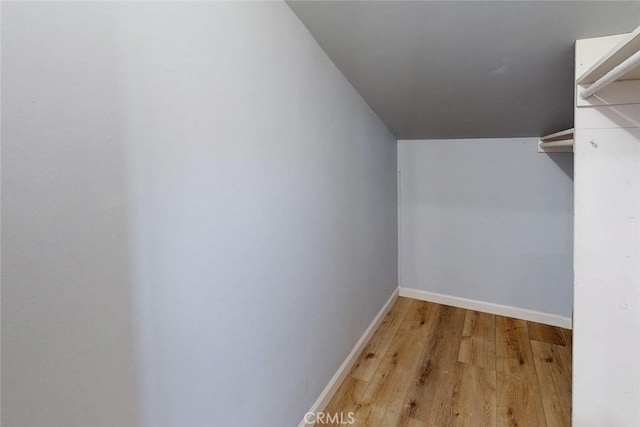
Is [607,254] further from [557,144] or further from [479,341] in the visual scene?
[479,341]

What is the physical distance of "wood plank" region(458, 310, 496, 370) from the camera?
210 cm

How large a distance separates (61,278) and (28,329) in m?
0.10

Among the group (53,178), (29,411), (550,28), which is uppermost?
(550,28)

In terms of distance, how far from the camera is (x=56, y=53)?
0.62m

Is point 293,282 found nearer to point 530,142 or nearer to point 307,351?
point 307,351

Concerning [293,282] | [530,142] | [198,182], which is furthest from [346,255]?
[530,142]

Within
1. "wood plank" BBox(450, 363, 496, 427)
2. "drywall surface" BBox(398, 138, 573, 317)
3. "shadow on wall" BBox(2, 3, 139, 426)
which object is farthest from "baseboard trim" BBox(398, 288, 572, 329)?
"shadow on wall" BBox(2, 3, 139, 426)

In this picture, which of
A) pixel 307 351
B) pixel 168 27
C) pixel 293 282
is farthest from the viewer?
pixel 307 351

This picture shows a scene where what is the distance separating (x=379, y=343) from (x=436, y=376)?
0.46 metres

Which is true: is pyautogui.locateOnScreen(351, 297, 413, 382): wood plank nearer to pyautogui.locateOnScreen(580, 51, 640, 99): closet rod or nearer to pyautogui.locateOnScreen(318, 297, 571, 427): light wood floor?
pyautogui.locateOnScreen(318, 297, 571, 427): light wood floor

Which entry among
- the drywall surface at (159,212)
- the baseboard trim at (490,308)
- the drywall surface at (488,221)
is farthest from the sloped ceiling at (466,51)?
the baseboard trim at (490,308)

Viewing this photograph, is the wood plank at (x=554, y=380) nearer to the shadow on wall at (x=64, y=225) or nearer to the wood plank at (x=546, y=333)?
the wood plank at (x=546, y=333)

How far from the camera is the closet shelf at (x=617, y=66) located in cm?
85

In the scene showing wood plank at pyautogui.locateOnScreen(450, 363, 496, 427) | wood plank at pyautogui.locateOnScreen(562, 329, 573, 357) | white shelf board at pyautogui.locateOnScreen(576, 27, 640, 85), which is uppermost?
white shelf board at pyautogui.locateOnScreen(576, 27, 640, 85)
